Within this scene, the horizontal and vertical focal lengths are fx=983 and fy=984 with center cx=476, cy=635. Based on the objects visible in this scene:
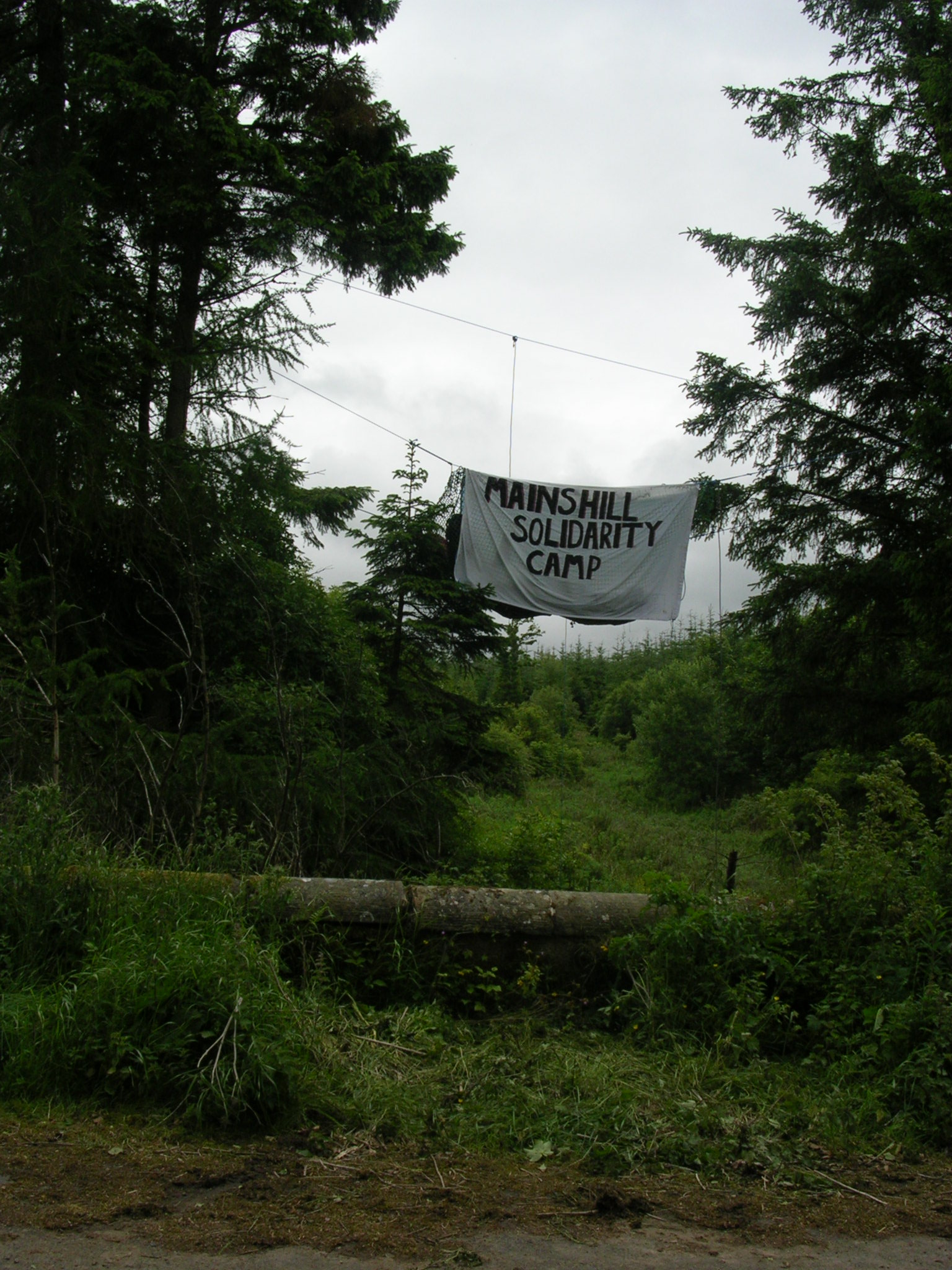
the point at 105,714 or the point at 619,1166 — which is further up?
the point at 105,714

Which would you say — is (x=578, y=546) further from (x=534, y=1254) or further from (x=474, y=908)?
(x=534, y=1254)

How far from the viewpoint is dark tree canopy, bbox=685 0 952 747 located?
33.9ft

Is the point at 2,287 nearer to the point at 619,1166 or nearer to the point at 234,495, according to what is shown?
the point at 234,495

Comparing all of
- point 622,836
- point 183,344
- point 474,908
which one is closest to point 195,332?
point 183,344

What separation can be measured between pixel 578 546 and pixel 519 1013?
4663 mm

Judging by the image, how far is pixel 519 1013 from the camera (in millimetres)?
4539

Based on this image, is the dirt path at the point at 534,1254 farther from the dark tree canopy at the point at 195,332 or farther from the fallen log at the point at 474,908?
the dark tree canopy at the point at 195,332

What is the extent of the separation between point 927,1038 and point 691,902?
46.3 inches

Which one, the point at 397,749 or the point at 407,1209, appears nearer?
the point at 407,1209

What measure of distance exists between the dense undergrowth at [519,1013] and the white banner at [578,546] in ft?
11.4

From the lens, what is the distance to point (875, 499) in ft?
35.2

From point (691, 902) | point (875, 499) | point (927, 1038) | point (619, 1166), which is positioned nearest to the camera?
point (619, 1166)

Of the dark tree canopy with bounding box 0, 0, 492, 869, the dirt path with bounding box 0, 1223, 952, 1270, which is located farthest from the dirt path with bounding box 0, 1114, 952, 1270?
the dark tree canopy with bounding box 0, 0, 492, 869

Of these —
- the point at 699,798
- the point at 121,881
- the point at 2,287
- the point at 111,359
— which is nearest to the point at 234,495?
the point at 111,359
